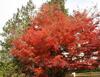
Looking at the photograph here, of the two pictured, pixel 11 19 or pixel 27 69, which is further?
pixel 11 19

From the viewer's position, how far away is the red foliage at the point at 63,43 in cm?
2783

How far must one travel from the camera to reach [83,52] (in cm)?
2831

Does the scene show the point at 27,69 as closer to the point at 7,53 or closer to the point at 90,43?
the point at 7,53

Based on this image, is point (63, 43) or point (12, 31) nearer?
point (63, 43)

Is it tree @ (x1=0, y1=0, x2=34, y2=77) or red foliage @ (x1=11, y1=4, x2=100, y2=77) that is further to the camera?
tree @ (x1=0, y1=0, x2=34, y2=77)

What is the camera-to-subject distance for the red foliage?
27828 millimetres

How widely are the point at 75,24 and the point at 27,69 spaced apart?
25.1ft

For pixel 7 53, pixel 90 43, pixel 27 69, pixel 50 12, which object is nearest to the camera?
pixel 90 43

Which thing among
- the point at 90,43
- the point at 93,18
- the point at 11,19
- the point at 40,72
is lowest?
the point at 40,72

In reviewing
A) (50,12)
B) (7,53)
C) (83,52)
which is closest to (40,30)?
(50,12)

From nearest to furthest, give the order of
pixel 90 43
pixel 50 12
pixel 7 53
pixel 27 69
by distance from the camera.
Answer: pixel 90 43
pixel 50 12
pixel 27 69
pixel 7 53

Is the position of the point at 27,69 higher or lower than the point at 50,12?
lower

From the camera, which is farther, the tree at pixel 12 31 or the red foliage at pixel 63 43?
the tree at pixel 12 31

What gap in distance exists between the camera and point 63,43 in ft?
91.7
